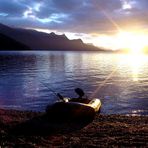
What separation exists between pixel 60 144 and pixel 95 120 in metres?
9.45

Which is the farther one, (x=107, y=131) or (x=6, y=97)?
(x=6, y=97)

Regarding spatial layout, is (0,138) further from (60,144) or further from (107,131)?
(107,131)

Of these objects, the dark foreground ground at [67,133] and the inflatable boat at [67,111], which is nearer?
the dark foreground ground at [67,133]

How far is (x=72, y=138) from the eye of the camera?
738 inches

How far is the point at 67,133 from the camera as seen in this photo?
2075 cm

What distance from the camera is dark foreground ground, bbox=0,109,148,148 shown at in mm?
17016

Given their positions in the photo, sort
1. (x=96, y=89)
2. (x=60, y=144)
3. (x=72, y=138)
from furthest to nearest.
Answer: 1. (x=96, y=89)
2. (x=72, y=138)
3. (x=60, y=144)

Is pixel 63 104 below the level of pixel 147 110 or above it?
above

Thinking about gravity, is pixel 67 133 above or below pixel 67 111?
below

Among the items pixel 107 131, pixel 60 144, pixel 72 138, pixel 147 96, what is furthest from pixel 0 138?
pixel 147 96

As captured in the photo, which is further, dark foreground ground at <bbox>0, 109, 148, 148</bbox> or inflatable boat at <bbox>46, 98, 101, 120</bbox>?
inflatable boat at <bbox>46, 98, 101, 120</bbox>

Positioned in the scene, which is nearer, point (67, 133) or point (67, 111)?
point (67, 133)

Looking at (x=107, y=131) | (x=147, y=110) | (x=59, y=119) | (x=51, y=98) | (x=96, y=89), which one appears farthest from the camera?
(x=96, y=89)

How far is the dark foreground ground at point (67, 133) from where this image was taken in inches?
670
